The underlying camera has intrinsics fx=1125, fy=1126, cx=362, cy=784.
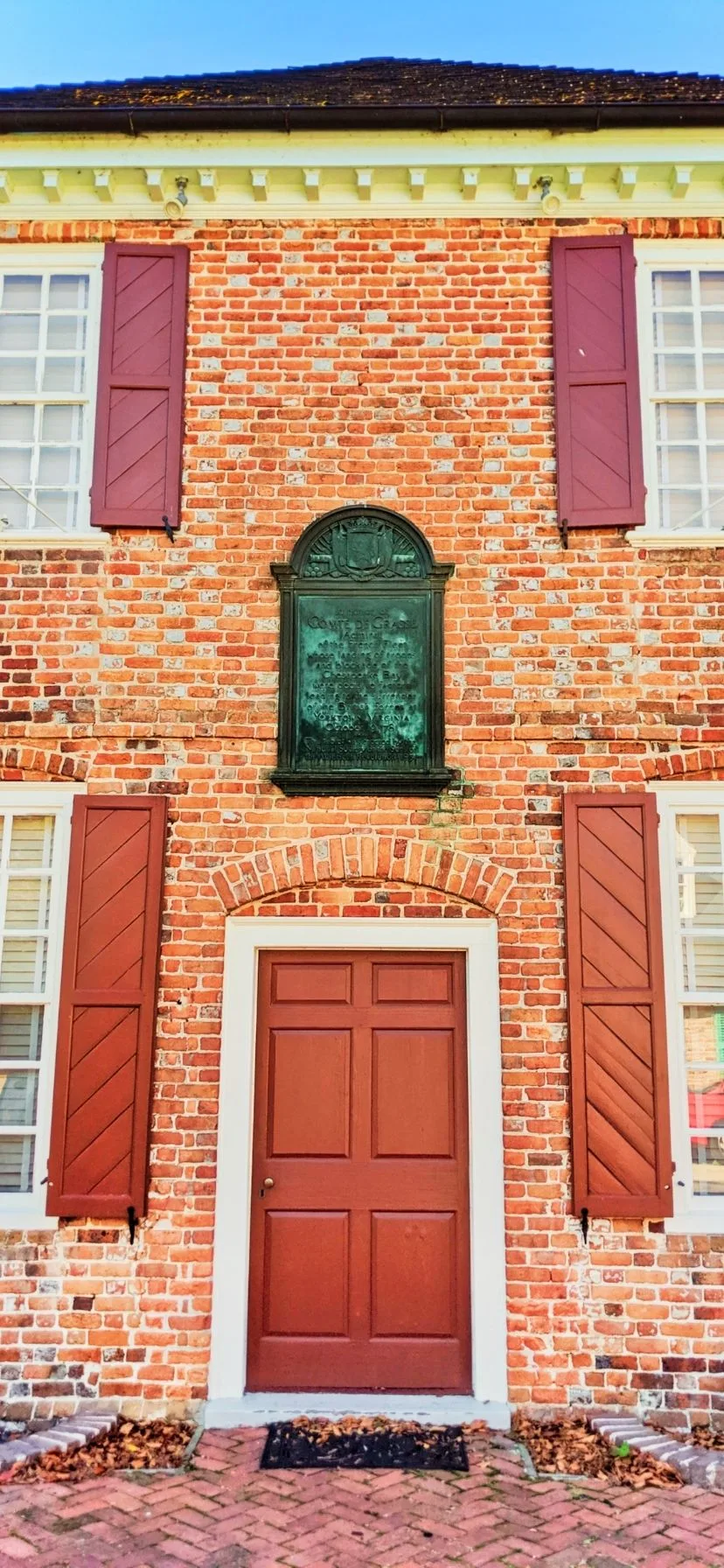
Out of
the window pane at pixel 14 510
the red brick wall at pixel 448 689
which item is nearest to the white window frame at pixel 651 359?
the red brick wall at pixel 448 689

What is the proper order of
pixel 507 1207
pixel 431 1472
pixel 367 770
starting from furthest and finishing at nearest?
pixel 367 770, pixel 507 1207, pixel 431 1472

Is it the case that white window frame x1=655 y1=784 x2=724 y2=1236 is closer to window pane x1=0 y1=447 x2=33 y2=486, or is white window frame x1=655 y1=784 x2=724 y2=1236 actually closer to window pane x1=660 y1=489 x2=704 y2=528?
window pane x1=660 y1=489 x2=704 y2=528

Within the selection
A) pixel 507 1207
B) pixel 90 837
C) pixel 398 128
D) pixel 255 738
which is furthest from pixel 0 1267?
pixel 398 128

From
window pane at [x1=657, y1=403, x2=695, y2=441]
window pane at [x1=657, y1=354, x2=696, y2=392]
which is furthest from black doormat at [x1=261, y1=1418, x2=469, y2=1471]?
window pane at [x1=657, y1=354, x2=696, y2=392]

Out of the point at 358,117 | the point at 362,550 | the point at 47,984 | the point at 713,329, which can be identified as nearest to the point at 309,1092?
the point at 47,984

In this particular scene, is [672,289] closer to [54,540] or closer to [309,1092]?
[54,540]

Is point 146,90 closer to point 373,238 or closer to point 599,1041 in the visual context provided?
point 373,238

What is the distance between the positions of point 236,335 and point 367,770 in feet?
9.08

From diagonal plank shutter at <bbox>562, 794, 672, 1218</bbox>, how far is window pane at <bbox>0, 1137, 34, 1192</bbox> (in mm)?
2841

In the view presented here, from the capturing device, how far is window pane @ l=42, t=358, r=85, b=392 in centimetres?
674

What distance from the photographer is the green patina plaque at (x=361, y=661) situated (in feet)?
20.1

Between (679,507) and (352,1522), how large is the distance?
5.36 m

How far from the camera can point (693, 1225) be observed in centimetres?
572

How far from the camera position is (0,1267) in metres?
5.73
